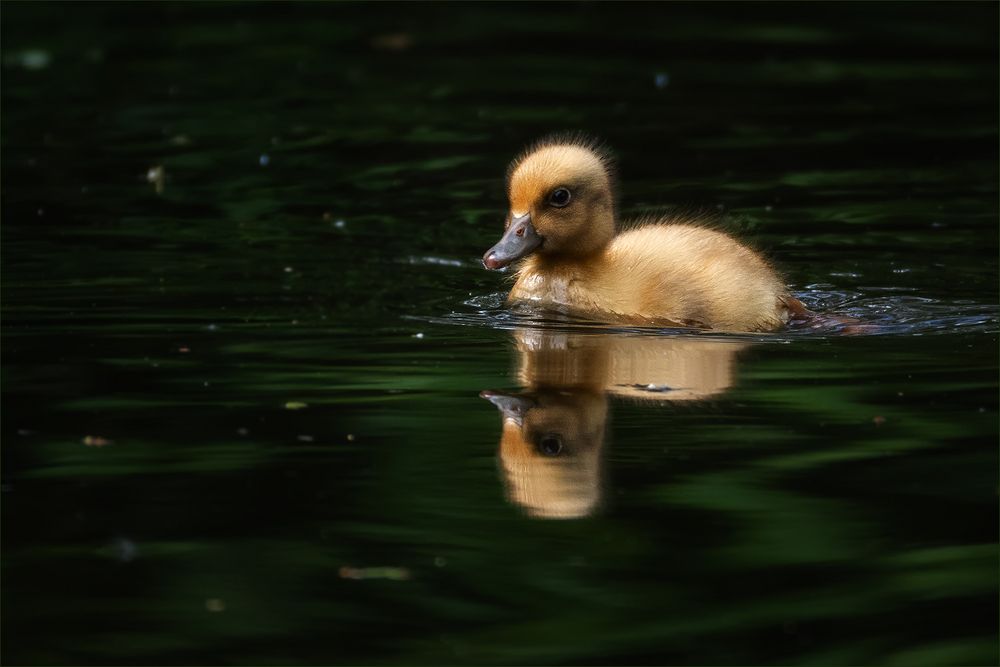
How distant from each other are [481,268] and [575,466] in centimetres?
368

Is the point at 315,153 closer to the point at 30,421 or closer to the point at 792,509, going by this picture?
the point at 30,421

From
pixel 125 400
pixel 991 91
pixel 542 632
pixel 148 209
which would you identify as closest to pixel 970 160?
pixel 991 91

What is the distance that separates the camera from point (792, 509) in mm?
4719

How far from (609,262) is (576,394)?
1.83 m

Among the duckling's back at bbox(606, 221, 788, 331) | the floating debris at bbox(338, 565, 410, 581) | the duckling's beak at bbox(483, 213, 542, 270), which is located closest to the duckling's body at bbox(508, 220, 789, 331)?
the duckling's back at bbox(606, 221, 788, 331)

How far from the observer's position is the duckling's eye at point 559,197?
7.55m

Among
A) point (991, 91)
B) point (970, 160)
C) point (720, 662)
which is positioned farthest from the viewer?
point (991, 91)

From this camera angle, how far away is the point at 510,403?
228 inches

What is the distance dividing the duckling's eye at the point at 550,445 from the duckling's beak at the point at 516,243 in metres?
2.11

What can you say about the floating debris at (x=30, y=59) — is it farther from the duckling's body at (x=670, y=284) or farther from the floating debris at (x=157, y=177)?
the duckling's body at (x=670, y=284)

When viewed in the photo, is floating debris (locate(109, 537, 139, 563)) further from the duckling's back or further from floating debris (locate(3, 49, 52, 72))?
floating debris (locate(3, 49, 52, 72))

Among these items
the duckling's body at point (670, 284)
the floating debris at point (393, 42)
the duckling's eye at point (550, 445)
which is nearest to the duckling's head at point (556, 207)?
the duckling's body at point (670, 284)

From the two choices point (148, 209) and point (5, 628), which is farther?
point (148, 209)

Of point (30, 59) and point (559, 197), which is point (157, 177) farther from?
point (30, 59)
